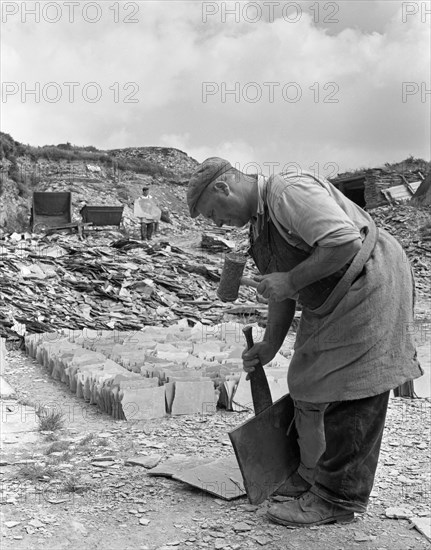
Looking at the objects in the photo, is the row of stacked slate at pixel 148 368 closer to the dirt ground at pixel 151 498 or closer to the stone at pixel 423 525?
the dirt ground at pixel 151 498

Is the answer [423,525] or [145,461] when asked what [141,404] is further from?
[423,525]

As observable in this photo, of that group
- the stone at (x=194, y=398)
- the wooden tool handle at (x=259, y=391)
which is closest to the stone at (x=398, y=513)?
the wooden tool handle at (x=259, y=391)

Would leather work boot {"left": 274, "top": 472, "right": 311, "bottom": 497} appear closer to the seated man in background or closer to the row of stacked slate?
the row of stacked slate

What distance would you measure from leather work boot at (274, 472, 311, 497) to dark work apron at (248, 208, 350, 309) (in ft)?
2.61

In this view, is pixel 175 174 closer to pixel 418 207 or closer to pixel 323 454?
pixel 418 207

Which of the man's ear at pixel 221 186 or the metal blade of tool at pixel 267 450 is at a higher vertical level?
the man's ear at pixel 221 186

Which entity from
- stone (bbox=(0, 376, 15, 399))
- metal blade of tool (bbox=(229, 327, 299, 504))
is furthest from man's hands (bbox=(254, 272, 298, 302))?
stone (bbox=(0, 376, 15, 399))

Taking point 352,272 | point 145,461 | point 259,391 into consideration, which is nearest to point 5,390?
point 145,461

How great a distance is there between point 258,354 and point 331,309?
51cm

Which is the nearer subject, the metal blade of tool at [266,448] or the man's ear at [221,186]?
the man's ear at [221,186]

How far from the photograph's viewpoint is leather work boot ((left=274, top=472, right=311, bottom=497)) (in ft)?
→ 8.86

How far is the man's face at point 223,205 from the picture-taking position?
2.29 meters

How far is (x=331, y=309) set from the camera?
239 cm

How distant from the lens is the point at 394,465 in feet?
11.5
